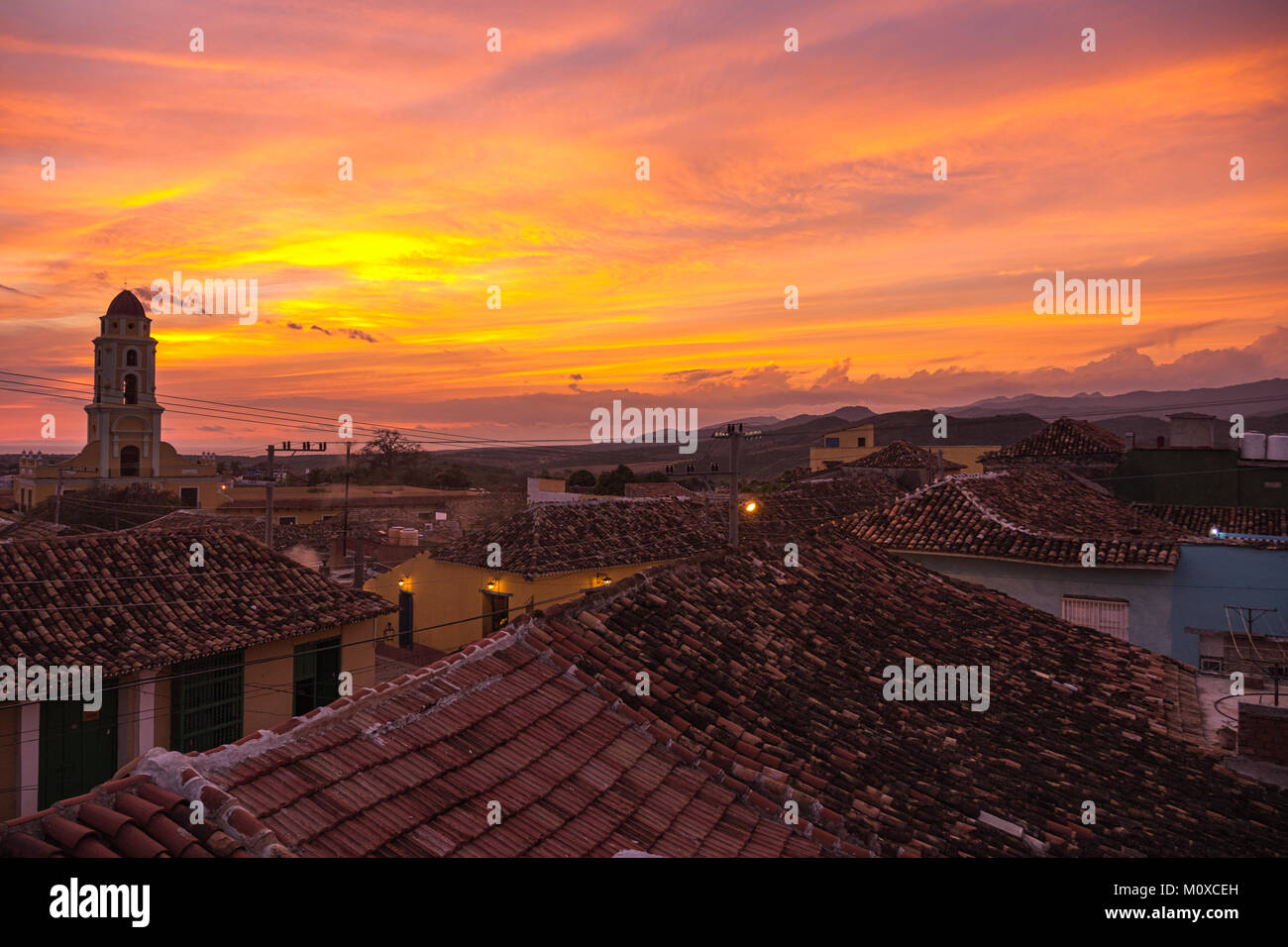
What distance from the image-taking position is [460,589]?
2328cm

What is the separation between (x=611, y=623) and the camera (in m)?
7.24

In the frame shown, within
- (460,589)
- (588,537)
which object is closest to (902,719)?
(588,537)

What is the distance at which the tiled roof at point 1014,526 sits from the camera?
49.9 ft

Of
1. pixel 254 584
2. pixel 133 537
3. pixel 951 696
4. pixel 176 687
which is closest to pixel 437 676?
pixel 951 696

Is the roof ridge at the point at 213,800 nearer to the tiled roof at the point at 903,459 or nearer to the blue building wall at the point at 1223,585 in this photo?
the blue building wall at the point at 1223,585

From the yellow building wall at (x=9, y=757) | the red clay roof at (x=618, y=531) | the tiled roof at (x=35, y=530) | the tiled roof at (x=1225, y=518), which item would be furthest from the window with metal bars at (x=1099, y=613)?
the tiled roof at (x=35, y=530)

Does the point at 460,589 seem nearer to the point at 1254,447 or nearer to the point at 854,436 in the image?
the point at 1254,447

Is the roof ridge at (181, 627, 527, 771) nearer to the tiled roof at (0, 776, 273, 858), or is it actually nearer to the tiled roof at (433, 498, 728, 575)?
the tiled roof at (0, 776, 273, 858)

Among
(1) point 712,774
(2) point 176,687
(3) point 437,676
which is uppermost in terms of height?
(3) point 437,676

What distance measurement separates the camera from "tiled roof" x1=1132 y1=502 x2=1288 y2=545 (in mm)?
21281

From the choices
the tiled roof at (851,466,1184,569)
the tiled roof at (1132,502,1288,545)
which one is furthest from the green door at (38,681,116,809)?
the tiled roof at (1132,502,1288,545)

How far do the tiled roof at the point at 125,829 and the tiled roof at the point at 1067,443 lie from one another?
30245mm
